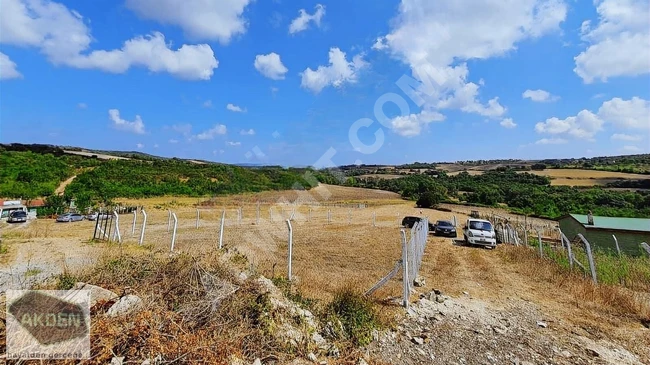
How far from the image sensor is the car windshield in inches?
685

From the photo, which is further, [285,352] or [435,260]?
[435,260]

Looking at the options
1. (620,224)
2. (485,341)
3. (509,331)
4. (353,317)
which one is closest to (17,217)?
(353,317)

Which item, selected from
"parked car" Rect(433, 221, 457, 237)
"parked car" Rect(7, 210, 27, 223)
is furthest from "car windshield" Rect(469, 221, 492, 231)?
"parked car" Rect(7, 210, 27, 223)

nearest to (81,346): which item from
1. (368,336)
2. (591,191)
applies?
(368,336)

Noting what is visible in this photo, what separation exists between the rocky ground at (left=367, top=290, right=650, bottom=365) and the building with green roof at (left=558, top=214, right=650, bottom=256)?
46.4 feet

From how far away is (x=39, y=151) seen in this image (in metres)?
66.5

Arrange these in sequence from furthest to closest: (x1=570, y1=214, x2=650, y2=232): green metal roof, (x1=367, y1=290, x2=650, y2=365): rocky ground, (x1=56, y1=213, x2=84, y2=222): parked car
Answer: (x1=56, y1=213, x2=84, y2=222): parked car
(x1=570, y1=214, x2=650, y2=232): green metal roof
(x1=367, y1=290, x2=650, y2=365): rocky ground

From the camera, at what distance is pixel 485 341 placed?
16.9 feet

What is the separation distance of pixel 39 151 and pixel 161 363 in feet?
284

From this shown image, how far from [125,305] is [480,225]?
17.7 metres

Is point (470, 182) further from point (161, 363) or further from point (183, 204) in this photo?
point (161, 363)

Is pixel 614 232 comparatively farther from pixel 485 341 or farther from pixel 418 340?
pixel 418 340

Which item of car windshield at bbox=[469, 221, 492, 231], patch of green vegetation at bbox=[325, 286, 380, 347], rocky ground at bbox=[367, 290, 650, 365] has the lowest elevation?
car windshield at bbox=[469, 221, 492, 231]

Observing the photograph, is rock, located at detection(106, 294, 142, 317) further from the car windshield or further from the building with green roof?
the building with green roof
